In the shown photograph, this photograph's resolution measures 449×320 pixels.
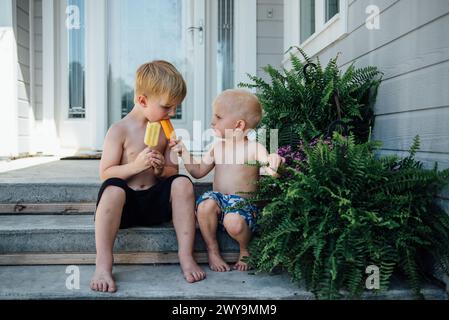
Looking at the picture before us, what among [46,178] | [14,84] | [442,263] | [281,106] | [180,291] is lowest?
[180,291]

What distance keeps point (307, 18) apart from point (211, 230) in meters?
2.28

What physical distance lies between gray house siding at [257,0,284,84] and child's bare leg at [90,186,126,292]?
8.78ft

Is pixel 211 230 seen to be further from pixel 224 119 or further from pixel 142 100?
pixel 142 100

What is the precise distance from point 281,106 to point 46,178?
140 centimetres

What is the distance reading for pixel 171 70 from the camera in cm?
195

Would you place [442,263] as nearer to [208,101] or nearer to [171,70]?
[171,70]

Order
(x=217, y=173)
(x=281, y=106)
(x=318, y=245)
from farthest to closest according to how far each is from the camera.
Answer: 1. (x=281, y=106)
2. (x=217, y=173)
3. (x=318, y=245)

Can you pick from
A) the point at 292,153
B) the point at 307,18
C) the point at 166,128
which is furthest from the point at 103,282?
the point at 307,18

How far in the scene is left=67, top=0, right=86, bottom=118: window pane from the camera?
14.9 ft

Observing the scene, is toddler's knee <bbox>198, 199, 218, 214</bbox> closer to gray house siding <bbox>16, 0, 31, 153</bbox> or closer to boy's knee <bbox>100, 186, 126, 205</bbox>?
boy's knee <bbox>100, 186, 126, 205</bbox>

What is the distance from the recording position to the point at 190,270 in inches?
70.9

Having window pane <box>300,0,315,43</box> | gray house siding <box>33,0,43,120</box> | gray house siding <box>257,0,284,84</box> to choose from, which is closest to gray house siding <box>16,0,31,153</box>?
gray house siding <box>33,0,43,120</box>

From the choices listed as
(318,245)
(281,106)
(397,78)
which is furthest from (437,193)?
(281,106)

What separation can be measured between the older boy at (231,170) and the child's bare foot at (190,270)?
120 millimetres
